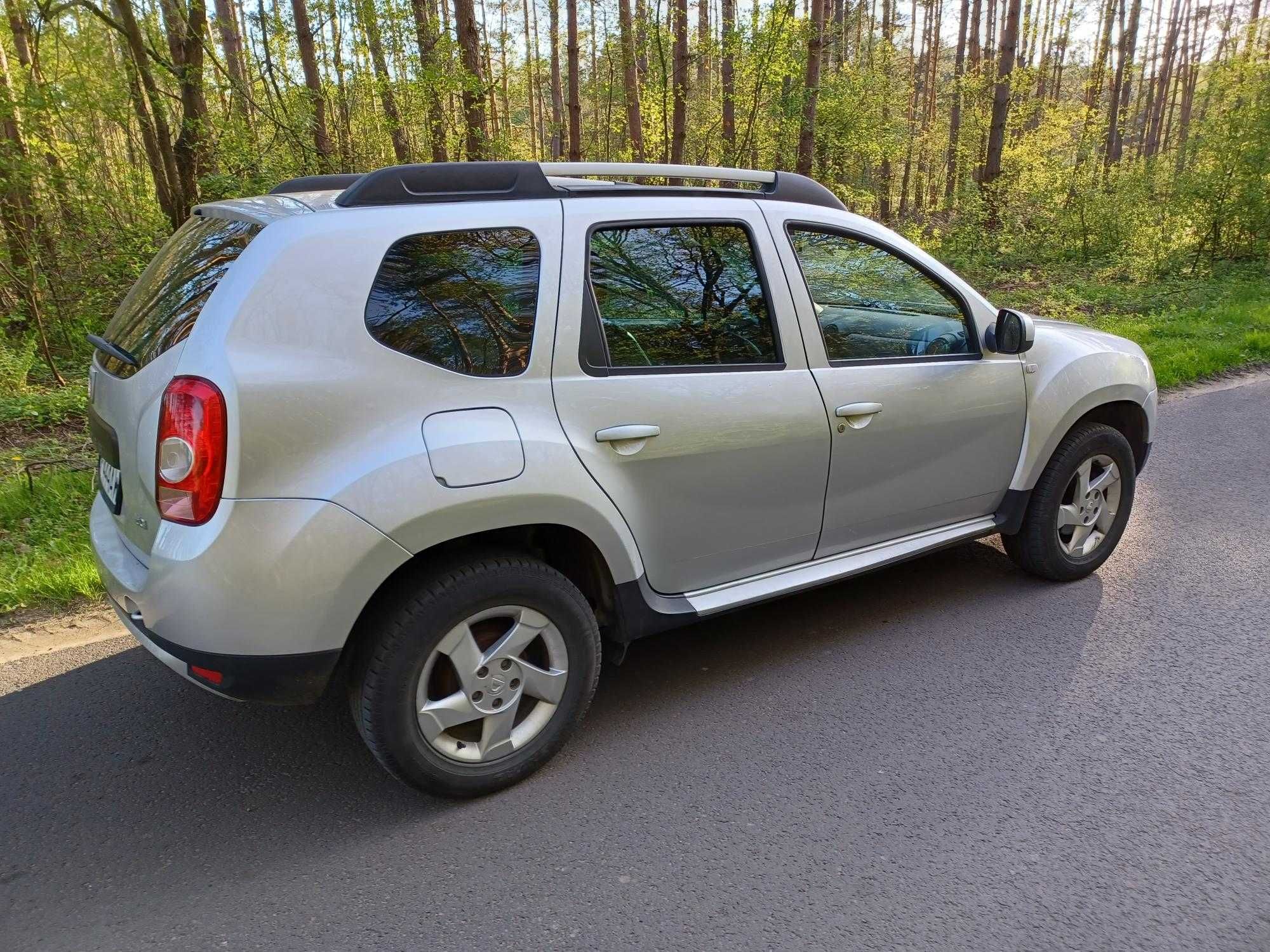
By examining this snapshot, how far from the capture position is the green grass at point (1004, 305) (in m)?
4.30

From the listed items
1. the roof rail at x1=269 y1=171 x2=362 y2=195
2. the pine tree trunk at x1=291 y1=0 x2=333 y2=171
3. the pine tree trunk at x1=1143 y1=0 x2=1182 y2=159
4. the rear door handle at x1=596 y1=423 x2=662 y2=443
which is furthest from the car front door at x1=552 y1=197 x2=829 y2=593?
the pine tree trunk at x1=1143 y1=0 x2=1182 y2=159

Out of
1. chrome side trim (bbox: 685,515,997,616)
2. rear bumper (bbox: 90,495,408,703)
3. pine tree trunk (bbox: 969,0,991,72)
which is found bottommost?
chrome side trim (bbox: 685,515,997,616)

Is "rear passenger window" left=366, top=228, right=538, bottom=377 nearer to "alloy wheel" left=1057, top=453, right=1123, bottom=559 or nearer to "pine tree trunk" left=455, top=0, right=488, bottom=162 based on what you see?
"alloy wheel" left=1057, top=453, right=1123, bottom=559

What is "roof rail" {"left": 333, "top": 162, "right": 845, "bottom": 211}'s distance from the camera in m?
2.63

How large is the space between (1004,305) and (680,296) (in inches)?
418

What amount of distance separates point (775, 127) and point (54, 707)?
16.2 meters

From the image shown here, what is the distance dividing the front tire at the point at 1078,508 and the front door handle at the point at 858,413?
3.77ft

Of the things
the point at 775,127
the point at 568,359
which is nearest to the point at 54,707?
the point at 568,359

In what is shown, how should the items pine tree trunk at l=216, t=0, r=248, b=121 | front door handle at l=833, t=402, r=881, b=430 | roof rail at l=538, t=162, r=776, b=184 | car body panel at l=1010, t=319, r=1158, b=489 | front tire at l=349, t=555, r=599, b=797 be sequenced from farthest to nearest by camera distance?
pine tree trunk at l=216, t=0, r=248, b=121 < car body panel at l=1010, t=319, r=1158, b=489 < front door handle at l=833, t=402, r=881, b=430 < roof rail at l=538, t=162, r=776, b=184 < front tire at l=349, t=555, r=599, b=797

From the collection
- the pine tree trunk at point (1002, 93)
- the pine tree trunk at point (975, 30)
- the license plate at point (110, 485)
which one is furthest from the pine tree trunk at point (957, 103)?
the license plate at point (110, 485)

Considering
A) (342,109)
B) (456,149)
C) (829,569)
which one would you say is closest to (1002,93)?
(456,149)

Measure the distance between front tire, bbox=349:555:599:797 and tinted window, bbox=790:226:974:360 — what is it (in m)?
1.48

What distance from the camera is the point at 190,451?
2275 mm

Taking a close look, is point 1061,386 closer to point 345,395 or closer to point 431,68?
point 345,395
